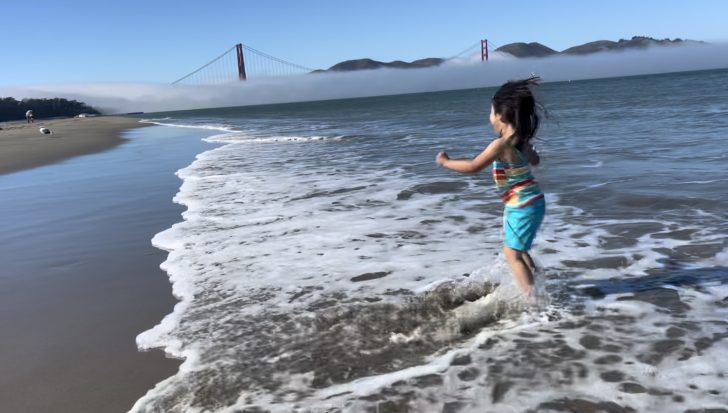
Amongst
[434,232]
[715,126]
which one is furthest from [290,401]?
[715,126]

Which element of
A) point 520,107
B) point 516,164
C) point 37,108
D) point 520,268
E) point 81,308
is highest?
point 37,108

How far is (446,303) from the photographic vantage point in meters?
3.40

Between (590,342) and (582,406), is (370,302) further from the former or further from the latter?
(582,406)

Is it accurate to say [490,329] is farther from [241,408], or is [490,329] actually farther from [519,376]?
[241,408]

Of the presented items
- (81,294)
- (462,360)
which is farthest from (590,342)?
(81,294)

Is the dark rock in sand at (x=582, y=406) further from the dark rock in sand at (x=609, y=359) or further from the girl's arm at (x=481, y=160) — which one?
the girl's arm at (x=481, y=160)

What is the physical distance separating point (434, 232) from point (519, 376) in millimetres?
2649

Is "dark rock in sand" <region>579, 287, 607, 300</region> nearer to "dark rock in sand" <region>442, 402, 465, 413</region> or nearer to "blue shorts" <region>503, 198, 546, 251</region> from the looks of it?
"blue shorts" <region>503, 198, 546, 251</region>

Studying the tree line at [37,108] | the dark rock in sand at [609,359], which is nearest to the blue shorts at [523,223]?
the dark rock in sand at [609,359]

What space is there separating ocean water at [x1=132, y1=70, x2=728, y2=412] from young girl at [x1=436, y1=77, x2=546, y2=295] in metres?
0.33

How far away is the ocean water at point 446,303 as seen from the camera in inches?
95.6

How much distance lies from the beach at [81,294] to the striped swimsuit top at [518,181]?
6.43 ft

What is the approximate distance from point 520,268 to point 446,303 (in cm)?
51

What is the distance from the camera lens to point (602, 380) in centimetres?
243
